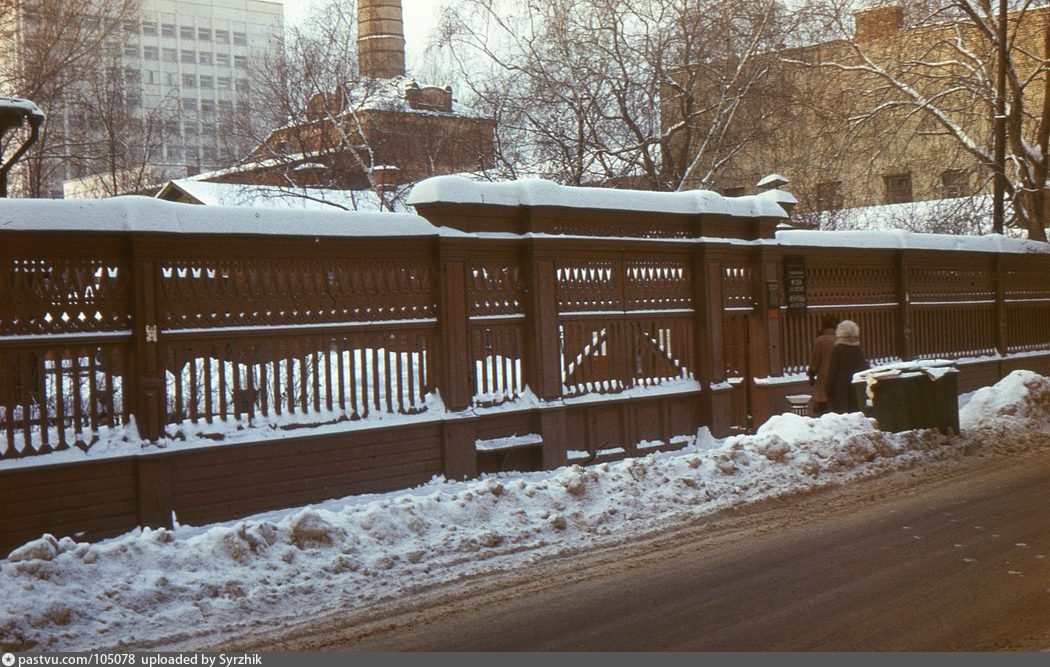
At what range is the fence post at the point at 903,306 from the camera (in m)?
16.0

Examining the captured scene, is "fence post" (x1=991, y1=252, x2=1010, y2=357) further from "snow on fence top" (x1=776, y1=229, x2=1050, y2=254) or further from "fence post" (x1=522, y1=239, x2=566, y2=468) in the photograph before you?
"fence post" (x1=522, y1=239, x2=566, y2=468)

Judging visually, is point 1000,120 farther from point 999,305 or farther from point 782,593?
point 782,593

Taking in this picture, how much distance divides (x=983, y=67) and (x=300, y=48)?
17.9 metres

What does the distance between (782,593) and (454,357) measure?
4197 mm

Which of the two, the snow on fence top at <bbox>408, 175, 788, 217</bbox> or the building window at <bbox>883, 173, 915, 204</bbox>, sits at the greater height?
the building window at <bbox>883, 173, 915, 204</bbox>

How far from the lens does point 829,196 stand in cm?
3016

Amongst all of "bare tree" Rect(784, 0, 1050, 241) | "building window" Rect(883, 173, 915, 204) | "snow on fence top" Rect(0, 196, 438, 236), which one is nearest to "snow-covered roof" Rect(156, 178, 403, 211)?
"bare tree" Rect(784, 0, 1050, 241)

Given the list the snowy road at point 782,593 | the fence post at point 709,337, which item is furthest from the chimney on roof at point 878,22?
the snowy road at point 782,593

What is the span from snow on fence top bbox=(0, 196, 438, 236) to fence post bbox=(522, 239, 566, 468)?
4.32 feet

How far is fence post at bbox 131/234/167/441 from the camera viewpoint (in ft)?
25.6

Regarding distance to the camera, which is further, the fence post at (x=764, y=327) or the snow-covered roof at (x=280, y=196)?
the snow-covered roof at (x=280, y=196)

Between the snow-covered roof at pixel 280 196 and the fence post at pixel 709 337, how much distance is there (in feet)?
48.9

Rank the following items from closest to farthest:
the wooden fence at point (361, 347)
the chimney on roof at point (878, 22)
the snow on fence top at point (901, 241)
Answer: the wooden fence at point (361, 347) < the snow on fence top at point (901, 241) < the chimney on roof at point (878, 22)

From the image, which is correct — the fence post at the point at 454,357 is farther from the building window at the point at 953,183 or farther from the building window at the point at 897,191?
the building window at the point at 897,191
